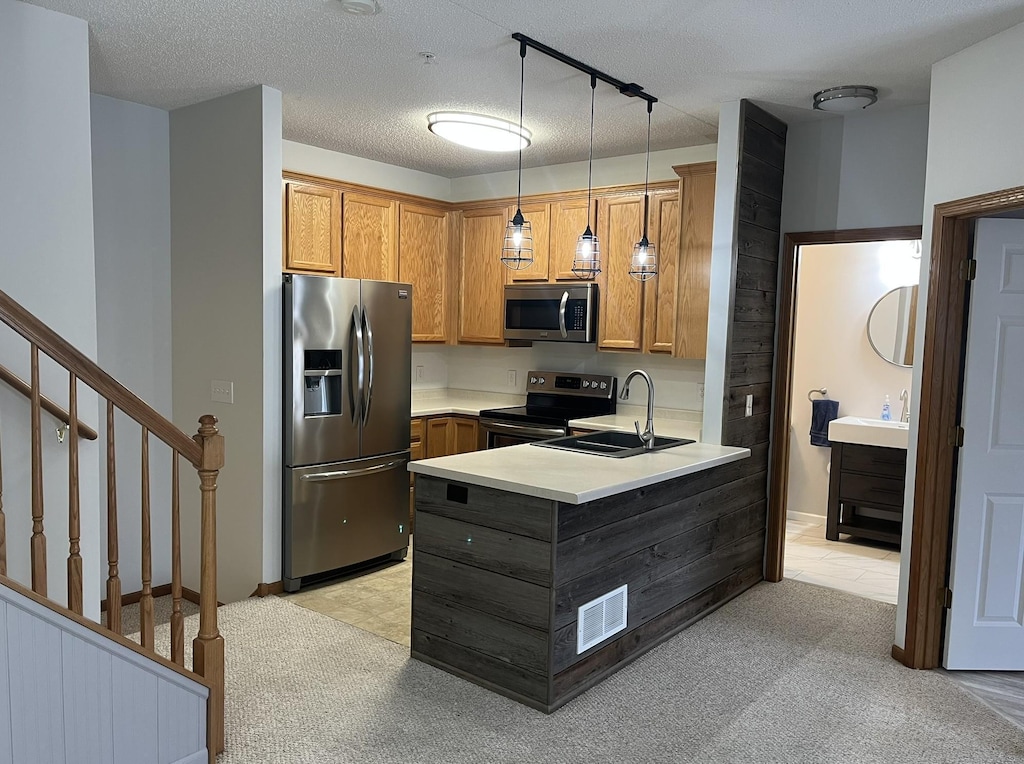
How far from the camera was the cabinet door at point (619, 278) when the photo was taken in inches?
189

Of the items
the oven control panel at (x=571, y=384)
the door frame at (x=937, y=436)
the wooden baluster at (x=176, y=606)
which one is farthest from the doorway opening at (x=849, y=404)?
the wooden baluster at (x=176, y=606)

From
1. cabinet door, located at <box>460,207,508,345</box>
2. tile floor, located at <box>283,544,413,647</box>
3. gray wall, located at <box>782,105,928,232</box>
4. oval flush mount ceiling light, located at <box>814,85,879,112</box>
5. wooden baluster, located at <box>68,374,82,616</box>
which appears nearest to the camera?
wooden baluster, located at <box>68,374,82,616</box>

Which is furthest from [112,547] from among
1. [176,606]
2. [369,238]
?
[369,238]

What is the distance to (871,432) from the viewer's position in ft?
17.0

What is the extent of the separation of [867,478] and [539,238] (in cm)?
280

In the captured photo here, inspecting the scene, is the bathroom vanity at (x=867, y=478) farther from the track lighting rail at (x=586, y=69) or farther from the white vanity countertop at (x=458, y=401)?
the track lighting rail at (x=586, y=69)

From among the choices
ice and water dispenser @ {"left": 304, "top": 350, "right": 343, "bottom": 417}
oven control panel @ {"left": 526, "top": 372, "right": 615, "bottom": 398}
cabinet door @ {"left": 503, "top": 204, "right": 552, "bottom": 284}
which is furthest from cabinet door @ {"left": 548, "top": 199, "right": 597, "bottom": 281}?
ice and water dispenser @ {"left": 304, "top": 350, "right": 343, "bottom": 417}

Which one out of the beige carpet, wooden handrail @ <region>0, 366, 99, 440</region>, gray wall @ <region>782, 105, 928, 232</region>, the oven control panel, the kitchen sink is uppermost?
gray wall @ <region>782, 105, 928, 232</region>

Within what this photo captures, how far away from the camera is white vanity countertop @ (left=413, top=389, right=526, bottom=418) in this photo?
533 cm

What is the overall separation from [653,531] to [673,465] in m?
0.31

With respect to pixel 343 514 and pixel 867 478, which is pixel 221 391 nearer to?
pixel 343 514

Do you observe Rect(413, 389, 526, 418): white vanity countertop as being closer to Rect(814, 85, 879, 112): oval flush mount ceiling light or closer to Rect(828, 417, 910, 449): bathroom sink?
Rect(828, 417, 910, 449): bathroom sink

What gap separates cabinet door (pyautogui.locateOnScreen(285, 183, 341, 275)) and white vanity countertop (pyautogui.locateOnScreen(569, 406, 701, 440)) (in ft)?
6.11

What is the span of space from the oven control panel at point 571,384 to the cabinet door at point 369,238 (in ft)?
4.16
